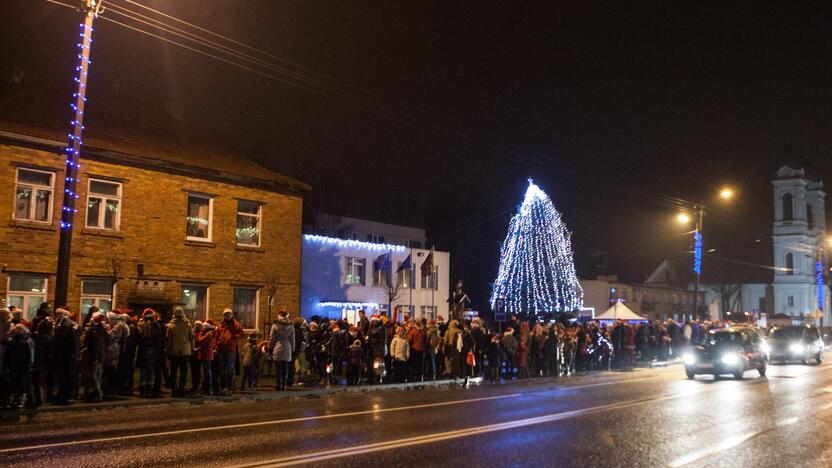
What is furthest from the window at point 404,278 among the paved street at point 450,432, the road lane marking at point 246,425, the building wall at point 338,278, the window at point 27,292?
the road lane marking at point 246,425

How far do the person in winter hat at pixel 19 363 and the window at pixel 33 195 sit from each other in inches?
401

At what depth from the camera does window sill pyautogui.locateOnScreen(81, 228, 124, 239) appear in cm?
2383

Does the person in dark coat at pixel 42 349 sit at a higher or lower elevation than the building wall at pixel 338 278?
lower

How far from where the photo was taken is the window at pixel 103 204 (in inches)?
952

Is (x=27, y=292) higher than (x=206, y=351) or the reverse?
higher

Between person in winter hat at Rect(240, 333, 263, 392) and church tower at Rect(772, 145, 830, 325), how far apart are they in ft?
270

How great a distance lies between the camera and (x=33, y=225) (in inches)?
891

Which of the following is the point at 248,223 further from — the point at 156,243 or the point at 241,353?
the point at 241,353

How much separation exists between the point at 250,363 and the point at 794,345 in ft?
79.4

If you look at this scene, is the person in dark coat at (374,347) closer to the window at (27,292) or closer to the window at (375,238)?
the window at (27,292)

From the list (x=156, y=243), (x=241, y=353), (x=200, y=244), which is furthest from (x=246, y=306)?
(x=241, y=353)

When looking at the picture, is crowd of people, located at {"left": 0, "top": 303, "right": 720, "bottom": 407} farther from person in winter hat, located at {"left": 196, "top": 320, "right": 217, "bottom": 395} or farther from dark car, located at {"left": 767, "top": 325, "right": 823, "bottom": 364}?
dark car, located at {"left": 767, "top": 325, "right": 823, "bottom": 364}

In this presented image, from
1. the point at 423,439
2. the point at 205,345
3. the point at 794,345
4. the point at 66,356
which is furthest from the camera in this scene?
the point at 794,345

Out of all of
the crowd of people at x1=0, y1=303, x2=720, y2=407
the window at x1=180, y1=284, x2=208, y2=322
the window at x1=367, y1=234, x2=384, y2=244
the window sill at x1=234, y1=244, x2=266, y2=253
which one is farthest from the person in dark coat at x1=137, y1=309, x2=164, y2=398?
the window at x1=367, y1=234, x2=384, y2=244
